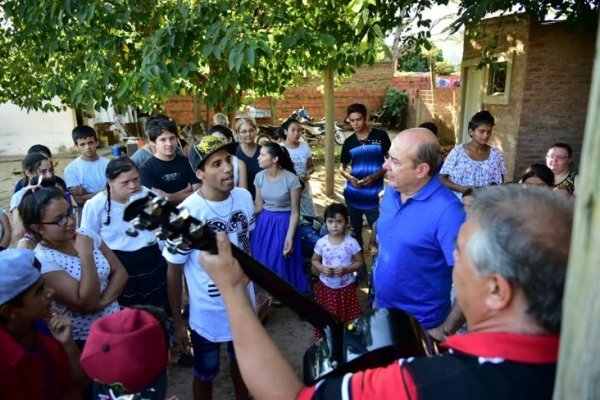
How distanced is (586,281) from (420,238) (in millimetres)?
1483

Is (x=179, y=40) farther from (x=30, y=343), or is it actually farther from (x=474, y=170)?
(x=474, y=170)

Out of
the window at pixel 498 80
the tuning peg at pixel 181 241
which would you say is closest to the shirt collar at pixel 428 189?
the tuning peg at pixel 181 241

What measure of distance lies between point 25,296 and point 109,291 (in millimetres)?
747

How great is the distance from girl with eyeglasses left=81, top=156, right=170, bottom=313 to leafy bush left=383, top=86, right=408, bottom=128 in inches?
699

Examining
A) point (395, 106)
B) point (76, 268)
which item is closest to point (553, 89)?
point (76, 268)

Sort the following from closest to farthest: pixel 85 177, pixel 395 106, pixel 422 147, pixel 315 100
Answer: pixel 422 147, pixel 85 177, pixel 395 106, pixel 315 100

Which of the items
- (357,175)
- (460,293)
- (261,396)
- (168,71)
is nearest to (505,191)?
(460,293)

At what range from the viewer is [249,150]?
4621mm

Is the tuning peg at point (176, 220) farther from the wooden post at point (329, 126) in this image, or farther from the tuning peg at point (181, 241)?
the wooden post at point (329, 126)

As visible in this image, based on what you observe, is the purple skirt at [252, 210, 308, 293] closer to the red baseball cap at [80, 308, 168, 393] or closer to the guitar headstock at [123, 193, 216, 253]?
the red baseball cap at [80, 308, 168, 393]

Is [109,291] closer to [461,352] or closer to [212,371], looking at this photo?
[212,371]

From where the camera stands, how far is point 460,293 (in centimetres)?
108

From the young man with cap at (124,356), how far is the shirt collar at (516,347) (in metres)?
1.06

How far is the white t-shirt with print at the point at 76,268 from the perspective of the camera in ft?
7.04
